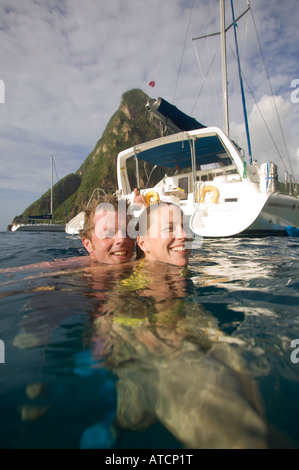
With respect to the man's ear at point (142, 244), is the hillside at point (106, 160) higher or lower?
higher

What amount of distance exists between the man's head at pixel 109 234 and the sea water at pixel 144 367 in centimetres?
93

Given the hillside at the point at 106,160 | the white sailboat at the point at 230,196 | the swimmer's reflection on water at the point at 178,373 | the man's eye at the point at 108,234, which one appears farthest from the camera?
the hillside at the point at 106,160

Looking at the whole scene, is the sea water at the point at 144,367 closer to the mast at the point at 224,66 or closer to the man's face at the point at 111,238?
the man's face at the point at 111,238

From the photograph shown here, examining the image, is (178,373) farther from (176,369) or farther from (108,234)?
(108,234)

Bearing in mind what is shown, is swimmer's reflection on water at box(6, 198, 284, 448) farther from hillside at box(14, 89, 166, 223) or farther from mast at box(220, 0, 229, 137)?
hillside at box(14, 89, 166, 223)

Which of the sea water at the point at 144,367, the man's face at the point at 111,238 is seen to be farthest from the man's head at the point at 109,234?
the sea water at the point at 144,367

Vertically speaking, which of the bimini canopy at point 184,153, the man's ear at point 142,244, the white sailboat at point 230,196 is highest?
the bimini canopy at point 184,153

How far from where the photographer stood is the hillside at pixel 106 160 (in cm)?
6456

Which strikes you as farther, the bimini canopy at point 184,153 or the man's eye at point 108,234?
the bimini canopy at point 184,153

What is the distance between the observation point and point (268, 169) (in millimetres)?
7285

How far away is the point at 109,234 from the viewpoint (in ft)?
9.39

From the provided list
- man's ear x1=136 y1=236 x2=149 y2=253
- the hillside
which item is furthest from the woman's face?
the hillside

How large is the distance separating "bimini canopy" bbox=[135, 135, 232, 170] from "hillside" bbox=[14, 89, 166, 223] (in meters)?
50.1

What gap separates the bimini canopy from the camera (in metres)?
9.84
